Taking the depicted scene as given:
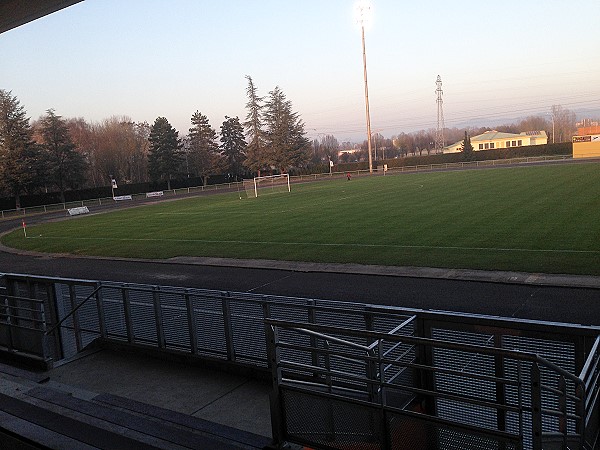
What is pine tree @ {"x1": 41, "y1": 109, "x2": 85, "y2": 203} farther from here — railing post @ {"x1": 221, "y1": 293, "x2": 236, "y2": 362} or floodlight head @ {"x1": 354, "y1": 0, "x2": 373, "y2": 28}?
railing post @ {"x1": 221, "y1": 293, "x2": 236, "y2": 362}

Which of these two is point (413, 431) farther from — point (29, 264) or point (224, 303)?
point (29, 264)

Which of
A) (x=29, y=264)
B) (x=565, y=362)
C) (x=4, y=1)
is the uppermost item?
(x=4, y=1)

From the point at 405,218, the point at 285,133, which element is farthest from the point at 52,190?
the point at 405,218

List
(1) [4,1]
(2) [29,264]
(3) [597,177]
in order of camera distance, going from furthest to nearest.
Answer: (3) [597,177]
(2) [29,264]
(1) [4,1]

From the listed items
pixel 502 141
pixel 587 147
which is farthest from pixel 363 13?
pixel 502 141

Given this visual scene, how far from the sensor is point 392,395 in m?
5.99

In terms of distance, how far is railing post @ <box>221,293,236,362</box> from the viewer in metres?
7.99

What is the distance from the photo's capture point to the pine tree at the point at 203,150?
9562 cm

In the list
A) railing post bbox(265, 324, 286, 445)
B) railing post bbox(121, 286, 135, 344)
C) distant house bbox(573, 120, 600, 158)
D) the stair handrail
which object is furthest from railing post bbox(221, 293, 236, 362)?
distant house bbox(573, 120, 600, 158)

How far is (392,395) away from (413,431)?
1173 mm

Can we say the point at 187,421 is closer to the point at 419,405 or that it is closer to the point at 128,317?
the point at 419,405

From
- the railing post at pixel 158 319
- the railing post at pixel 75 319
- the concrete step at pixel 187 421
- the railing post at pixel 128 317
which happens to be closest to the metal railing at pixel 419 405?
the concrete step at pixel 187 421

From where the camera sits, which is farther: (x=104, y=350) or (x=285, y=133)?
(x=285, y=133)

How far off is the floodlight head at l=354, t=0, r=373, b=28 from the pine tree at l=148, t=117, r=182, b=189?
34.0 m
